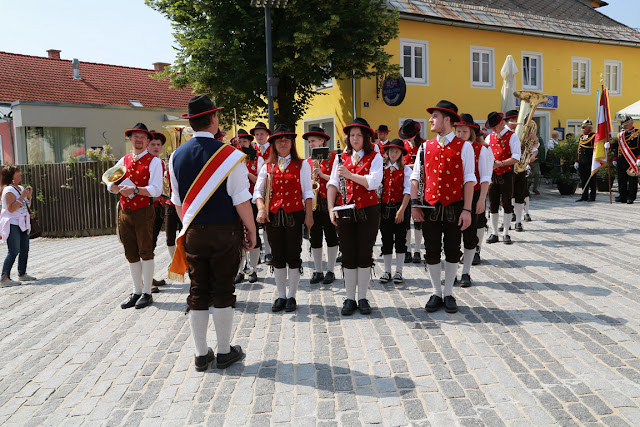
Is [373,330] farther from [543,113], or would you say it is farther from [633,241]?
[543,113]

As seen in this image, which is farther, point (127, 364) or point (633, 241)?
point (633, 241)

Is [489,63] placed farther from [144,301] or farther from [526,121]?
[144,301]

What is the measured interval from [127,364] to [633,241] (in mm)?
8517

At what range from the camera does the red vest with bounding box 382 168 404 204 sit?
680cm

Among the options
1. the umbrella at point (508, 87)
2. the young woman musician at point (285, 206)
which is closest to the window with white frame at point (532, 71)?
the umbrella at point (508, 87)

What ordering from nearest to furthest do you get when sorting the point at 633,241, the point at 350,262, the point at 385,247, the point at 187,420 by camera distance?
1. the point at 187,420
2. the point at 350,262
3. the point at 385,247
4. the point at 633,241

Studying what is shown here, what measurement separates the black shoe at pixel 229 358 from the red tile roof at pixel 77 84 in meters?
24.5

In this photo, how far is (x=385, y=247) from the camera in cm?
670

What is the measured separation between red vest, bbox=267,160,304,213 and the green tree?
8.63m

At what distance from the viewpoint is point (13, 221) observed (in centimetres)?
782

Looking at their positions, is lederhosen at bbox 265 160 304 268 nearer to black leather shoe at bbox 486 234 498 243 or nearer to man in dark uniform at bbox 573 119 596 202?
black leather shoe at bbox 486 234 498 243

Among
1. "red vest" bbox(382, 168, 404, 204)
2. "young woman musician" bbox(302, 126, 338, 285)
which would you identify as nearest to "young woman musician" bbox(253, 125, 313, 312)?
"young woman musician" bbox(302, 126, 338, 285)

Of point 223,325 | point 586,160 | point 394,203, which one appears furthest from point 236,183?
point 586,160

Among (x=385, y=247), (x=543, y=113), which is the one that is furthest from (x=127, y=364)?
(x=543, y=113)
